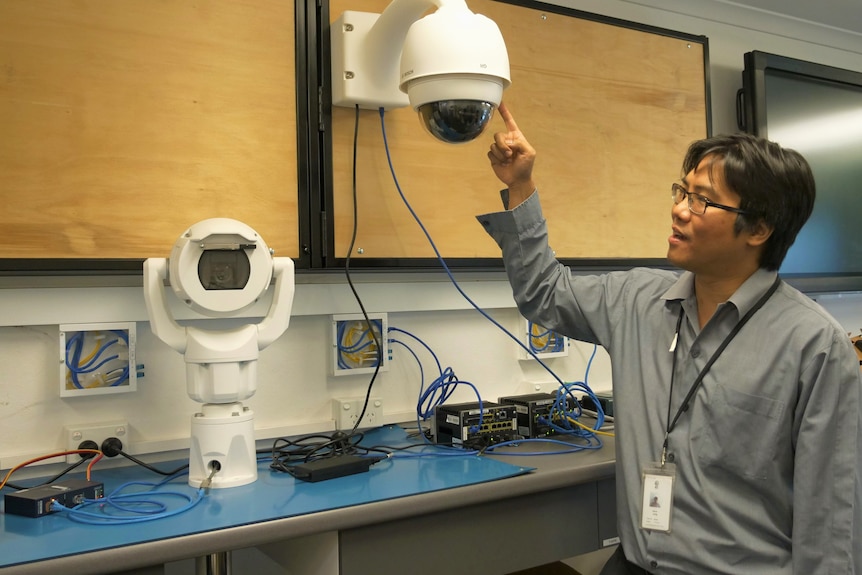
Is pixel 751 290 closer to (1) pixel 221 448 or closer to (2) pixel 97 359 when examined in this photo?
(1) pixel 221 448

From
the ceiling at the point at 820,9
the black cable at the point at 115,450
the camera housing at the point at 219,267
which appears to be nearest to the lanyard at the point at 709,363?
the camera housing at the point at 219,267

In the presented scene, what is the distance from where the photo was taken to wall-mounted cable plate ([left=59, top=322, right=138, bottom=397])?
5.13 feet

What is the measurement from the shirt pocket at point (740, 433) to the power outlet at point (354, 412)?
2.83 ft

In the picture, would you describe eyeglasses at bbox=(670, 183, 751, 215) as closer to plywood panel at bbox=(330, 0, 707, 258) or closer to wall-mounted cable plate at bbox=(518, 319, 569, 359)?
plywood panel at bbox=(330, 0, 707, 258)

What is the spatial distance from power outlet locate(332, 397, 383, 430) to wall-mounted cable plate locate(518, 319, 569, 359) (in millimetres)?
527

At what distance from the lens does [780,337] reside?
4.36ft

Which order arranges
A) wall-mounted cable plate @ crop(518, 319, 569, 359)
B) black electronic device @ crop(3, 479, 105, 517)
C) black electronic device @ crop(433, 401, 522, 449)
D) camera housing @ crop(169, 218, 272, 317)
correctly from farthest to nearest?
wall-mounted cable plate @ crop(518, 319, 569, 359) → black electronic device @ crop(433, 401, 522, 449) → camera housing @ crop(169, 218, 272, 317) → black electronic device @ crop(3, 479, 105, 517)

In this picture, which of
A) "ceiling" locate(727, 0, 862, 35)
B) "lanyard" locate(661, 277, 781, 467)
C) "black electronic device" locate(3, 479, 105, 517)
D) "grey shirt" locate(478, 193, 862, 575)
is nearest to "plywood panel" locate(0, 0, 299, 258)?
"black electronic device" locate(3, 479, 105, 517)

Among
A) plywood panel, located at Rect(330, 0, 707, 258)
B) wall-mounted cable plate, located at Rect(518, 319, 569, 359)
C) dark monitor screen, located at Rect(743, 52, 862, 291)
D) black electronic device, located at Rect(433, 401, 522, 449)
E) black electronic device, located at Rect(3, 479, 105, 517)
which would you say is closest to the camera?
black electronic device, located at Rect(3, 479, 105, 517)

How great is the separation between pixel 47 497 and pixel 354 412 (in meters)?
0.81

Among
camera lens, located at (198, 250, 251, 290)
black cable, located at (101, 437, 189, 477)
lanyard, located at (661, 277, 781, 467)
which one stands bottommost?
black cable, located at (101, 437, 189, 477)

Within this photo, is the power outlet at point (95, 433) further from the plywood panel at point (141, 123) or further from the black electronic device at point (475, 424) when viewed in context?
the black electronic device at point (475, 424)

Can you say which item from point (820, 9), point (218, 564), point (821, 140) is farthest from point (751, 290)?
point (820, 9)

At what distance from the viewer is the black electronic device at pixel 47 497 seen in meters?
1.23
